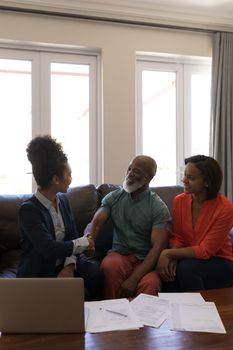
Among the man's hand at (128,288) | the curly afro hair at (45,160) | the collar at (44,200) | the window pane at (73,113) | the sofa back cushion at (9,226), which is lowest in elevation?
the man's hand at (128,288)

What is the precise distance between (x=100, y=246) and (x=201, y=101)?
2026 millimetres

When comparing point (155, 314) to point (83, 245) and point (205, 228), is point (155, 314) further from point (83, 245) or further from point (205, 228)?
point (205, 228)

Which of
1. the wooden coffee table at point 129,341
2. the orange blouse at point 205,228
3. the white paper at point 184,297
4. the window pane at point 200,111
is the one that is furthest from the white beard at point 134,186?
the window pane at point 200,111

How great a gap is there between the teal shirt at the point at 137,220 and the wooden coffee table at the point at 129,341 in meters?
0.91

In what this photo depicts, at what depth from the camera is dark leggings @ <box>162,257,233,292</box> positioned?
1.97 m

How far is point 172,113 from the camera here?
Answer: 3.73 m

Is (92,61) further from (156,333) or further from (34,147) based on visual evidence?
(156,333)

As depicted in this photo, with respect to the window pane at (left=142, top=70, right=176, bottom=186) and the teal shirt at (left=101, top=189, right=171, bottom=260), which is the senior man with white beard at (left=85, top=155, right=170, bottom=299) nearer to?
the teal shirt at (left=101, top=189, right=171, bottom=260)

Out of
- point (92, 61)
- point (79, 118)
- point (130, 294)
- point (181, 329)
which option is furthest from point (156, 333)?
point (92, 61)

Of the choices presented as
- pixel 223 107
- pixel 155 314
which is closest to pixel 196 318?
pixel 155 314

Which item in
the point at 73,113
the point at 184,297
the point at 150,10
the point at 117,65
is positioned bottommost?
the point at 184,297

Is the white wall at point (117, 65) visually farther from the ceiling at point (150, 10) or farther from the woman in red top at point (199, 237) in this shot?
the woman in red top at point (199, 237)

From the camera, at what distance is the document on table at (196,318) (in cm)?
128

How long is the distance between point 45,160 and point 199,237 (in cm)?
96
